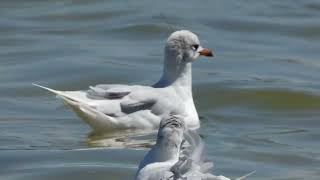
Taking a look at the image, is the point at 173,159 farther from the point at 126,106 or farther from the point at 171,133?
the point at 126,106

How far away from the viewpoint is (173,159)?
9.22 meters

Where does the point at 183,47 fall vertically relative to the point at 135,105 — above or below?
above

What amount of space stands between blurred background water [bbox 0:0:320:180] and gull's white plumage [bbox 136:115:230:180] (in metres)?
2.37

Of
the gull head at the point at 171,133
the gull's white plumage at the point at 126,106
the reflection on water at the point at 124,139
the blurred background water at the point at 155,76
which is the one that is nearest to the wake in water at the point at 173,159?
the gull head at the point at 171,133

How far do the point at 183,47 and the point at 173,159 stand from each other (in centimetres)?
482

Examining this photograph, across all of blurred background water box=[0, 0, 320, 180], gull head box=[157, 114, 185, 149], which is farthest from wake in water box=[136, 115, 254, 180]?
blurred background water box=[0, 0, 320, 180]

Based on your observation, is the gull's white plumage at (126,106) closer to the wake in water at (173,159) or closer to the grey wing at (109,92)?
the grey wing at (109,92)

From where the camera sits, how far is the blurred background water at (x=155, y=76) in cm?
1241

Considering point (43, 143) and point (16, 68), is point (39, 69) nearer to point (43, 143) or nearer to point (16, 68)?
point (16, 68)

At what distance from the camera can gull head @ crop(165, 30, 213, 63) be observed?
13898mm

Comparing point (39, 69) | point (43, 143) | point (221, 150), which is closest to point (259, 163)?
point (221, 150)

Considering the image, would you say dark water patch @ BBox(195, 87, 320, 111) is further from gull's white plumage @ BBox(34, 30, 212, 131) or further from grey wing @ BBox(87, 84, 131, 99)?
grey wing @ BBox(87, 84, 131, 99)

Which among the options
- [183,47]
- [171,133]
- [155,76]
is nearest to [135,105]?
[183,47]

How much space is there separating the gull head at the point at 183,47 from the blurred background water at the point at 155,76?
773mm
